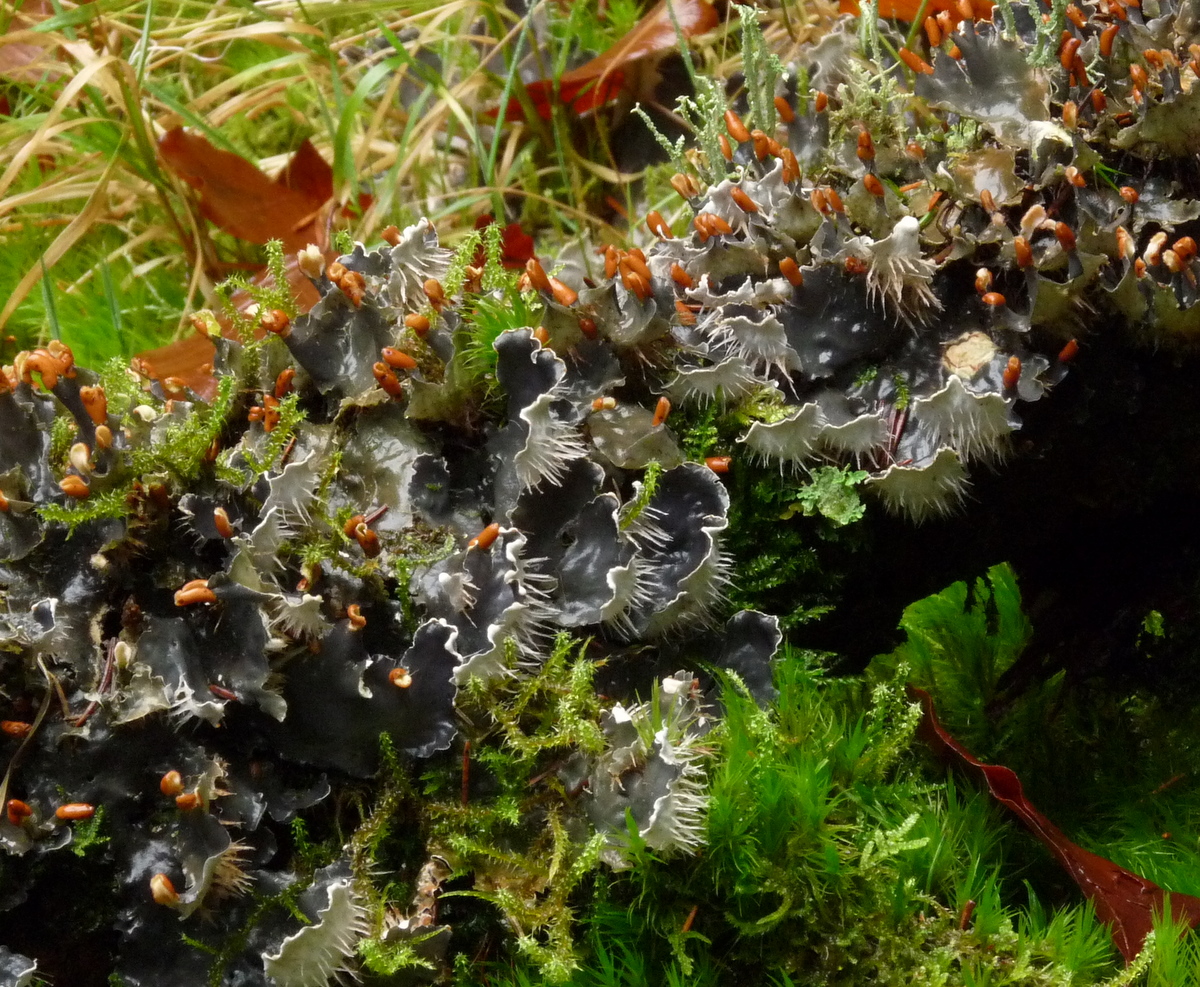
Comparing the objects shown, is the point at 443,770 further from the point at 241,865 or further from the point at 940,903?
the point at 940,903

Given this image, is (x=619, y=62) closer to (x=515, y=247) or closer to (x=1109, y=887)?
(x=515, y=247)

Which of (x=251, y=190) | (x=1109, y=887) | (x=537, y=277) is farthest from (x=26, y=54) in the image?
(x=1109, y=887)

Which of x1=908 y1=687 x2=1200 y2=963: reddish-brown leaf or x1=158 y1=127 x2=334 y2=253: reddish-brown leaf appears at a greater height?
x1=158 y1=127 x2=334 y2=253: reddish-brown leaf

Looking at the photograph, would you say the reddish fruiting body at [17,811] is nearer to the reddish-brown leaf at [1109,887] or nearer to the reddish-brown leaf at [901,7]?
the reddish-brown leaf at [1109,887]

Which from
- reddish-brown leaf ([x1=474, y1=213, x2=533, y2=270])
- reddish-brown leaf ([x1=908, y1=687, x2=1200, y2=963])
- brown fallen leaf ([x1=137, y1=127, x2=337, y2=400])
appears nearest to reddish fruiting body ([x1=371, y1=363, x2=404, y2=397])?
reddish-brown leaf ([x1=474, y1=213, x2=533, y2=270])

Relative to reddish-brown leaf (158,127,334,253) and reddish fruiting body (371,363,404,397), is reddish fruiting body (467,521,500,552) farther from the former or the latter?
reddish-brown leaf (158,127,334,253)

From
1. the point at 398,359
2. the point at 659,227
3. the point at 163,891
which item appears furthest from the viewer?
the point at 659,227
